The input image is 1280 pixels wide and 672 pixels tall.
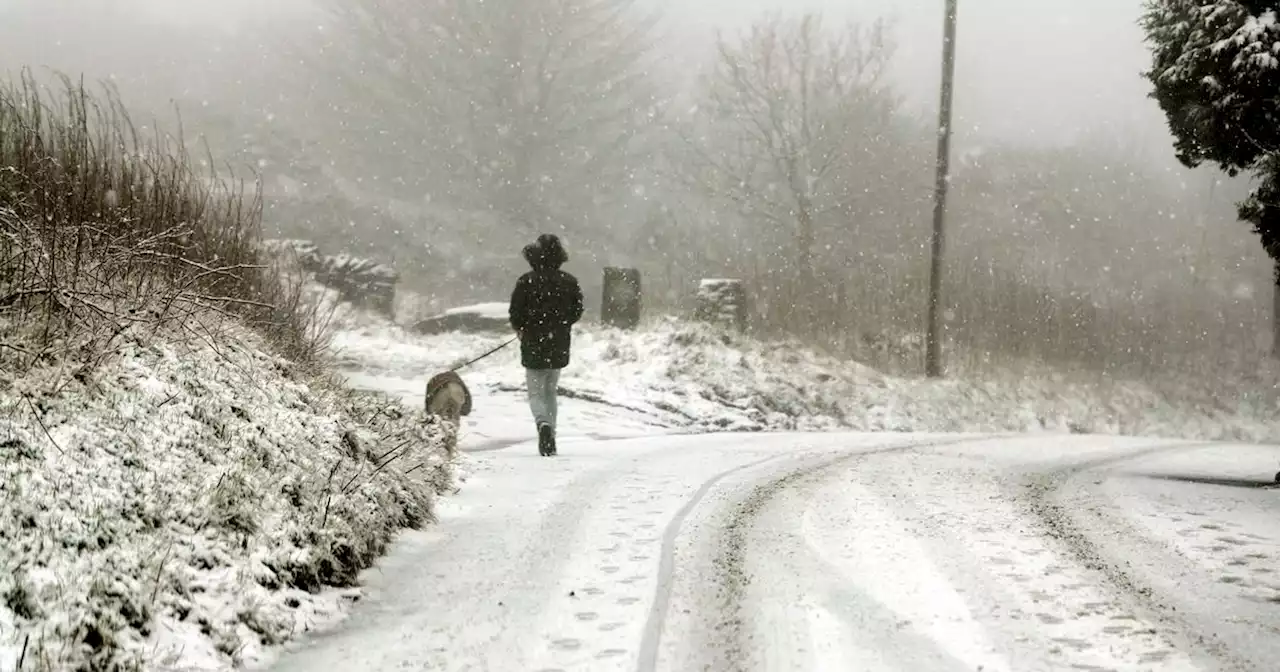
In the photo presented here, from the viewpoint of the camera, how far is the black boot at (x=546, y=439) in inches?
365

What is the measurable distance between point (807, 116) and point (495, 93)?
33.9 ft

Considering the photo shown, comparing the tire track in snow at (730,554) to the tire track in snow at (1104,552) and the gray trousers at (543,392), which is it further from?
the gray trousers at (543,392)

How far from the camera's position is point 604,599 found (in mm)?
4438

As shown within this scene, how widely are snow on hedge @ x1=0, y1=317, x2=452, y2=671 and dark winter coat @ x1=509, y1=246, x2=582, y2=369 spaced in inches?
132

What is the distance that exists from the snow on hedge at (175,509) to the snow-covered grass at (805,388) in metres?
7.72

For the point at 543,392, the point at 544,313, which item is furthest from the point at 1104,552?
the point at 544,313

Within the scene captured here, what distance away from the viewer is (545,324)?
9484mm

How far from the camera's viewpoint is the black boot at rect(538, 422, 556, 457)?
30.4 ft

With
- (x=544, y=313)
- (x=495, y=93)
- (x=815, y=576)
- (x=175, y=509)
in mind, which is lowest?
(x=815, y=576)

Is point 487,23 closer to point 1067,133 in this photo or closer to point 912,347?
point 912,347

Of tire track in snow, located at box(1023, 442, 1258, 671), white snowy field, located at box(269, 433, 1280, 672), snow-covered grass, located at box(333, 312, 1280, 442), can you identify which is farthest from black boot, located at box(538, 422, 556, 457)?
snow-covered grass, located at box(333, 312, 1280, 442)

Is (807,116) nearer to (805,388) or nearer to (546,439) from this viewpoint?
(805,388)

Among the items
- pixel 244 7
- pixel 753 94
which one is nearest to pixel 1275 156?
pixel 753 94

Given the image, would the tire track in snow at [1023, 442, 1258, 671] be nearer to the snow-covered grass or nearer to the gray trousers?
the gray trousers
